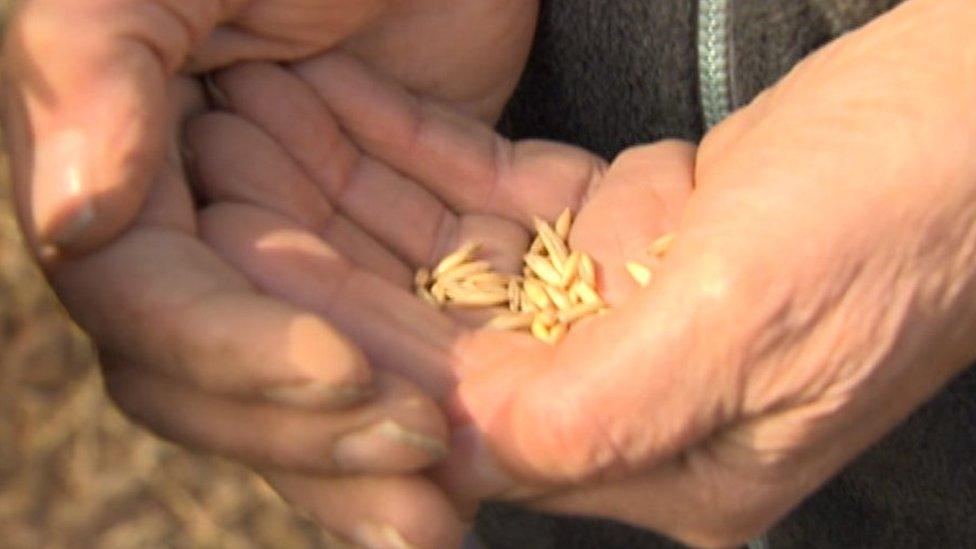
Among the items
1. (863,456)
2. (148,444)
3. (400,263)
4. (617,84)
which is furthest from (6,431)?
(863,456)

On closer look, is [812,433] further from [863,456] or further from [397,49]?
[397,49]

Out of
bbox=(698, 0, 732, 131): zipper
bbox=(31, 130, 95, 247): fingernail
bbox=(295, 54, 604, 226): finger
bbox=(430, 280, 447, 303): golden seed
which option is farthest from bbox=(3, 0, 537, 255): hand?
bbox=(698, 0, 732, 131): zipper

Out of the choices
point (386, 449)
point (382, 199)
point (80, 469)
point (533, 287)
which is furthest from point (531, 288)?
point (80, 469)

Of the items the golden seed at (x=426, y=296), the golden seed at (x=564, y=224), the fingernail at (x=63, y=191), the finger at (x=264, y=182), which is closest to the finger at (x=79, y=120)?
the fingernail at (x=63, y=191)

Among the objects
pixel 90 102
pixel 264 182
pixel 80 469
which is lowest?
pixel 80 469

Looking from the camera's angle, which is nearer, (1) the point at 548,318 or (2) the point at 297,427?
(2) the point at 297,427

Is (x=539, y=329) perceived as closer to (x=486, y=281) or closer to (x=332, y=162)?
(x=486, y=281)
